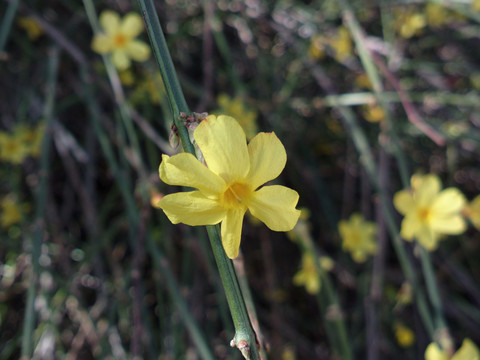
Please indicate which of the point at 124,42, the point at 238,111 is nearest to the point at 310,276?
the point at 238,111

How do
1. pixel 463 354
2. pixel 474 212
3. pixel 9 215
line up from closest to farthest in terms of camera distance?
pixel 463 354 < pixel 474 212 < pixel 9 215

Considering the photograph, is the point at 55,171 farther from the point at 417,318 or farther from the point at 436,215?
the point at 417,318

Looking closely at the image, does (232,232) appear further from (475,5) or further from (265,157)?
(475,5)

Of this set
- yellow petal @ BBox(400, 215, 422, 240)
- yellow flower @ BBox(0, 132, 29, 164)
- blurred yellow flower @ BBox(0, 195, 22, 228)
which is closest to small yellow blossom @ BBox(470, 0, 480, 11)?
yellow petal @ BBox(400, 215, 422, 240)

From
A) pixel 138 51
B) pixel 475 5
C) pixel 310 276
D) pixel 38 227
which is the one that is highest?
pixel 475 5

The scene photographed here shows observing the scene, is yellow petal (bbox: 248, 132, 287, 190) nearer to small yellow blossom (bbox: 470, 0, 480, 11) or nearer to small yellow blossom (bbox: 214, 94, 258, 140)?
small yellow blossom (bbox: 214, 94, 258, 140)
